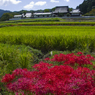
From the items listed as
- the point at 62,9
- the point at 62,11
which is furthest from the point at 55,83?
the point at 62,9

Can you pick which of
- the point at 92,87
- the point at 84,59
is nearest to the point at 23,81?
the point at 92,87

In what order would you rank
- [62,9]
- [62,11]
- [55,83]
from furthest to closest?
[62,9] → [62,11] → [55,83]

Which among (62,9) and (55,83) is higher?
(62,9)

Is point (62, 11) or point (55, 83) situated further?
point (62, 11)

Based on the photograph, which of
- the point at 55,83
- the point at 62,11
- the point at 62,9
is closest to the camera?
the point at 55,83

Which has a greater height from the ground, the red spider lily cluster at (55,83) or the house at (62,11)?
the house at (62,11)

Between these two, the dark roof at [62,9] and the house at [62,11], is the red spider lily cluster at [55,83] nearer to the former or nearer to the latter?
the house at [62,11]

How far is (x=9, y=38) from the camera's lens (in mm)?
6281

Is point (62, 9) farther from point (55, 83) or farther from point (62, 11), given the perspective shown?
point (55, 83)

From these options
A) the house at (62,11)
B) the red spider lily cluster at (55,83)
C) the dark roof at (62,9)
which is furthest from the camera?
the dark roof at (62,9)

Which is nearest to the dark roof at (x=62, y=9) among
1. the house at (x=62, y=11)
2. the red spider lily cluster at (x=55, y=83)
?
the house at (x=62, y=11)

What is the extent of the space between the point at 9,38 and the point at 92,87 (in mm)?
5270

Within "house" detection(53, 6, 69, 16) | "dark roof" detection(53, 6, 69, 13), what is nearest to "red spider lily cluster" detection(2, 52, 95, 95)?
"house" detection(53, 6, 69, 16)

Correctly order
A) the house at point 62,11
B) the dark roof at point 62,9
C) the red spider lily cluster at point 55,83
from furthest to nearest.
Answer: the dark roof at point 62,9 → the house at point 62,11 → the red spider lily cluster at point 55,83
